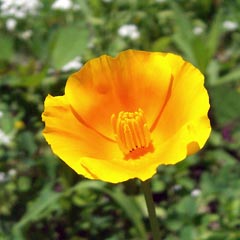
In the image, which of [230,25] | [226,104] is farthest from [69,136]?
[230,25]

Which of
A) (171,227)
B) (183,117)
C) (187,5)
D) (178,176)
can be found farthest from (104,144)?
(187,5)

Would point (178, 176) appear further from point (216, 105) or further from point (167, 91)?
point (167, 91)

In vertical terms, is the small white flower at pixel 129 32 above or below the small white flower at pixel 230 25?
above

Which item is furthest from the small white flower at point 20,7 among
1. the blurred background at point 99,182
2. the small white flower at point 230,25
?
the small white flower at point 230,25

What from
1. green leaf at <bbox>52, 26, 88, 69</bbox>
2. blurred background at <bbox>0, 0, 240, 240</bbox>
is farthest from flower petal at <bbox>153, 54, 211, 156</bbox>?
green leaf at <bbox>52, 26, 88, 69</bbox>

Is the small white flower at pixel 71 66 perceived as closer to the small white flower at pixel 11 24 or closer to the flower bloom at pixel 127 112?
the small white flower at pixel 11 24

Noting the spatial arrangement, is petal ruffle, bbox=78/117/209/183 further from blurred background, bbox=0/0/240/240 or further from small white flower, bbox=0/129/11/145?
small white flower, bbox=0/129/11/145

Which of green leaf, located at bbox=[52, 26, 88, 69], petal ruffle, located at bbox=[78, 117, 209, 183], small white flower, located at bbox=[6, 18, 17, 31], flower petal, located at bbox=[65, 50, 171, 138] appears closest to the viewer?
petal ruffle, located at bbox=[78, 117, 209, 183]

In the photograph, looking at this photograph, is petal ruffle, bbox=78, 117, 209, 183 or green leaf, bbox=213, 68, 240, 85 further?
green leaf, bbox=213, 68, 240, 85
